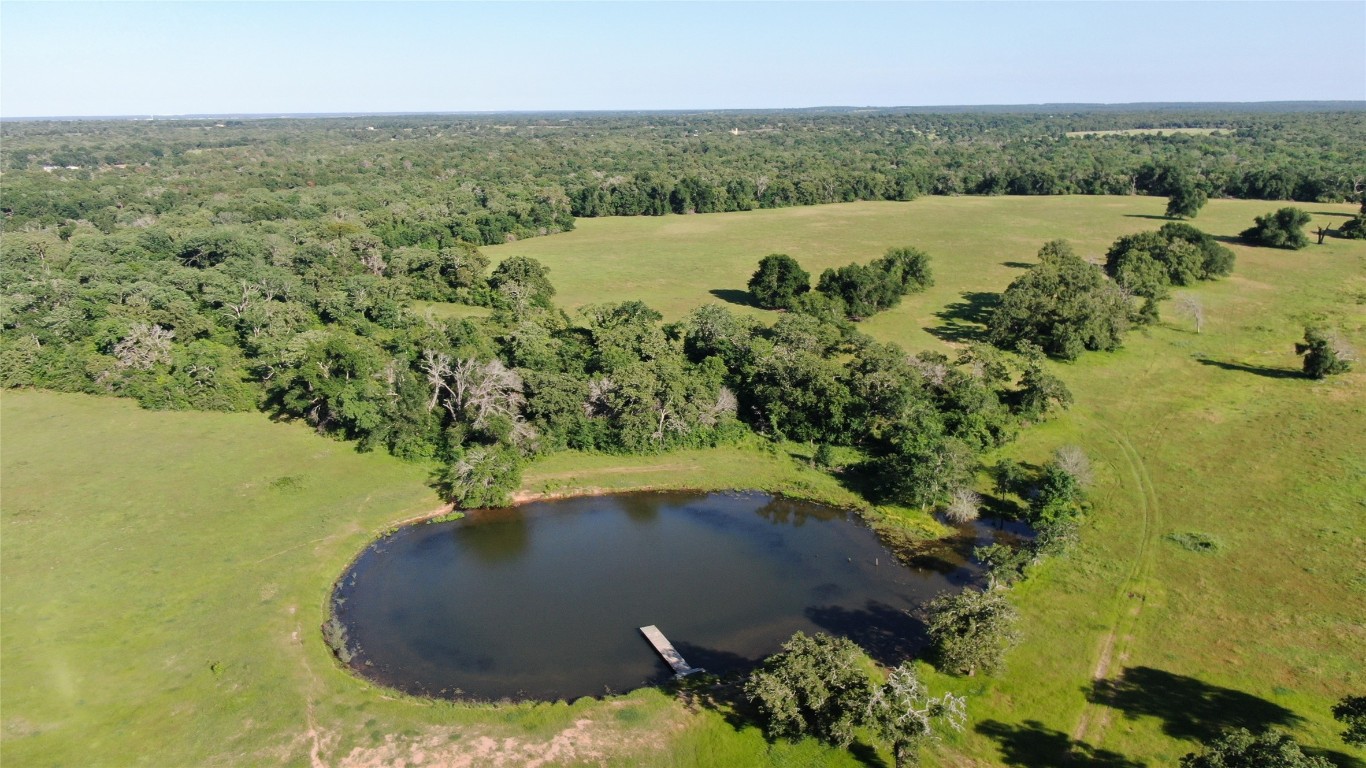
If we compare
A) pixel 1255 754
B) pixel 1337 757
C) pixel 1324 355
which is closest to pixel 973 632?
pixel 1255 754

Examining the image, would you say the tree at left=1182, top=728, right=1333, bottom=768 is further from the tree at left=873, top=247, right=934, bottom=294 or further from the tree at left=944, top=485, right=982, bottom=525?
the tree at left=873, top=247, right=934, bottom=294

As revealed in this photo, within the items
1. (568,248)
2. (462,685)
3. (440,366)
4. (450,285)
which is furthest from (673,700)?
(568,248)

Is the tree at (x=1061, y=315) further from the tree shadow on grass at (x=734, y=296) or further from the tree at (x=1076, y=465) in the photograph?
the tree shadow on grass at (x=734, y=296)

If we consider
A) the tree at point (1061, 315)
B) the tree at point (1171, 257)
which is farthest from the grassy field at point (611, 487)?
the tree at point (1171, 257)

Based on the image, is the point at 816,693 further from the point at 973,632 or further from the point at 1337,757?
the point at 1337,757

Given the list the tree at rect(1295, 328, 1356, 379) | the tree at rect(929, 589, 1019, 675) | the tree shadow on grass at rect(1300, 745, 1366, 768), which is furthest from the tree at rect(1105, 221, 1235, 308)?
the tree shadow on grass at rect(1300, 745, 1366, 768)

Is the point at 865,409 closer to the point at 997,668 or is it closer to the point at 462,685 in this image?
the point at 997,668

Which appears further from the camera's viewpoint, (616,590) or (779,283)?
(779,283)
